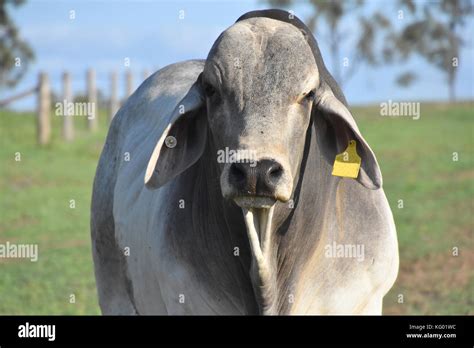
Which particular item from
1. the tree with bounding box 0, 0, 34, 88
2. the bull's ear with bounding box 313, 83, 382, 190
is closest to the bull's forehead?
the bull's ear with bounding box 313, 83, 382, 190

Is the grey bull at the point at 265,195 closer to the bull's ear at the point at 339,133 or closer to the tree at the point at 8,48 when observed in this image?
the bull's ear at the point at 339,133

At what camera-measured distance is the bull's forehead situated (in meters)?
5.00

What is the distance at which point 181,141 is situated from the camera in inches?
215

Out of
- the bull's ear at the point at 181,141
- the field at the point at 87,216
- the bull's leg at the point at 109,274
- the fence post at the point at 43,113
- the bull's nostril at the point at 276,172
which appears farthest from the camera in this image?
the fence post at the point at 43,113

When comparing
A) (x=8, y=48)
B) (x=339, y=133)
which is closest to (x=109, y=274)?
(x=339, y=133)

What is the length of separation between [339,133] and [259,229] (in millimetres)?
633

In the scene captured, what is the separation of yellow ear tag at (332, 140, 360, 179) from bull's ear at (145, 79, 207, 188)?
2.20ft

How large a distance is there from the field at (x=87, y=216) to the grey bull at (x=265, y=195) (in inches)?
134

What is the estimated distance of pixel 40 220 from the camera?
49.1ft

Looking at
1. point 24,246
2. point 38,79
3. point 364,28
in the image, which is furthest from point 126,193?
point 364,28

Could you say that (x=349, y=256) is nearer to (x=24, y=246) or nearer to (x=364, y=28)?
(x=24, y=246)

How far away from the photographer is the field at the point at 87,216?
9.91 meters

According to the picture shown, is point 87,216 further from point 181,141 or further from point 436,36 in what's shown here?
point 436,36

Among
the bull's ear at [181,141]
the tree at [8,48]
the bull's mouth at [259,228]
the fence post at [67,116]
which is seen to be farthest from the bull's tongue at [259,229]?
the tree at [8,48]
